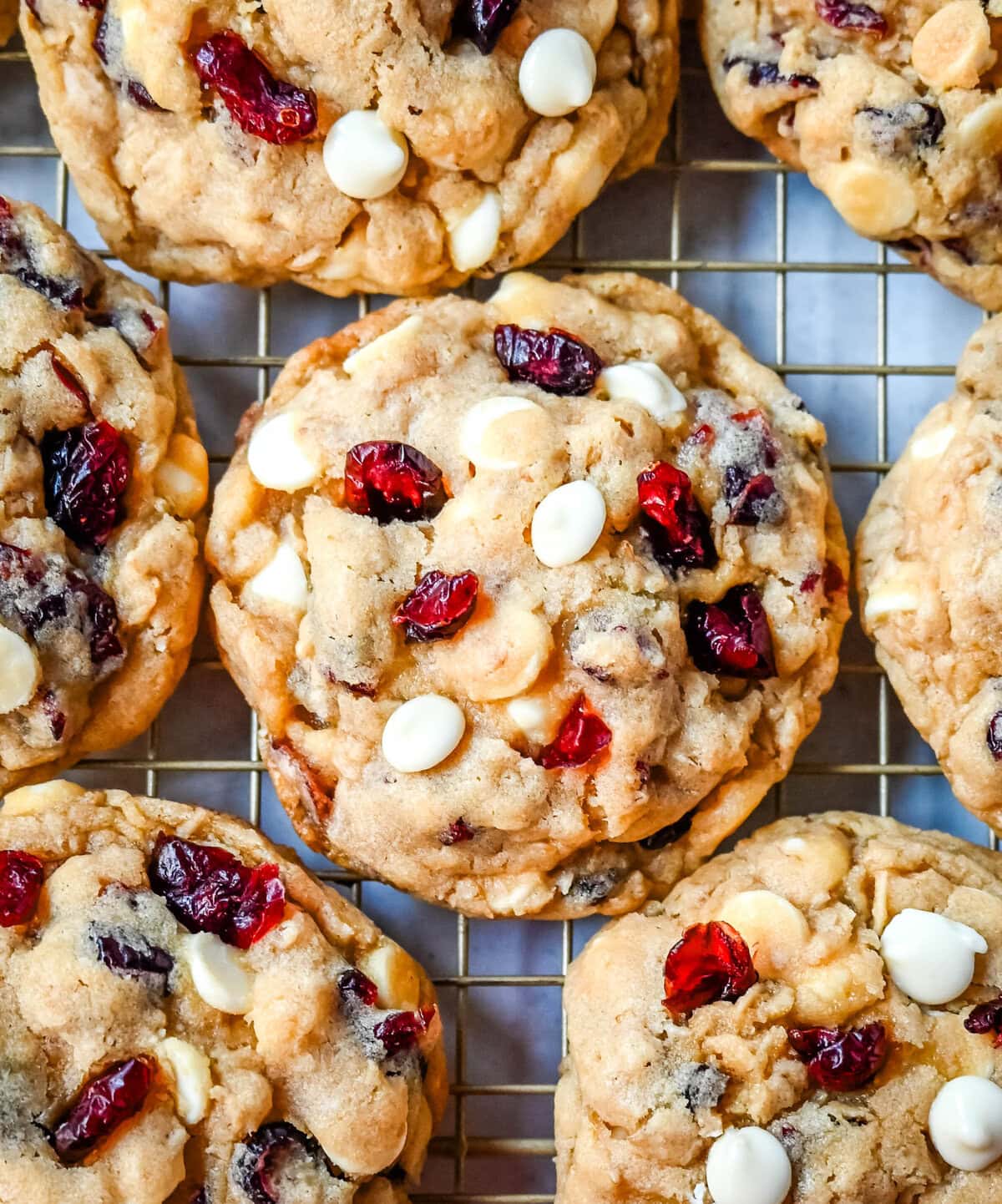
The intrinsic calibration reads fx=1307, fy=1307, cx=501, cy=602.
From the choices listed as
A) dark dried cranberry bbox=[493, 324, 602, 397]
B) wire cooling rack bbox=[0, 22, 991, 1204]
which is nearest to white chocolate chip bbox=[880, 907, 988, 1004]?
wire cooling rack bbox=[0, 22, 991, 1204]

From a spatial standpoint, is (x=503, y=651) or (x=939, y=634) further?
(x=939, y=634)

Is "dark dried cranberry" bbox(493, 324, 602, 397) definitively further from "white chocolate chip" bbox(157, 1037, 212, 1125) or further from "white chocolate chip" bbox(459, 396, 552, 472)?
"white chocolate chip" bbox(157, 1037, 212, 1125)

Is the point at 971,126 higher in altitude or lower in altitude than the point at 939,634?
higher

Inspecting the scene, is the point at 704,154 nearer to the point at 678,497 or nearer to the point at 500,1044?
the point at 678,497

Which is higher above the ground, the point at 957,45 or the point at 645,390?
the point at 957,45

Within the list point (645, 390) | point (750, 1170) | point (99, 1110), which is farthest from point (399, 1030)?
point (645, 390)

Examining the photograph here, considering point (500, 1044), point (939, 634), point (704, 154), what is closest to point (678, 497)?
point (939, 634)

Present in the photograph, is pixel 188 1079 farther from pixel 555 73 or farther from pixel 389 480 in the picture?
pixel 555 73
